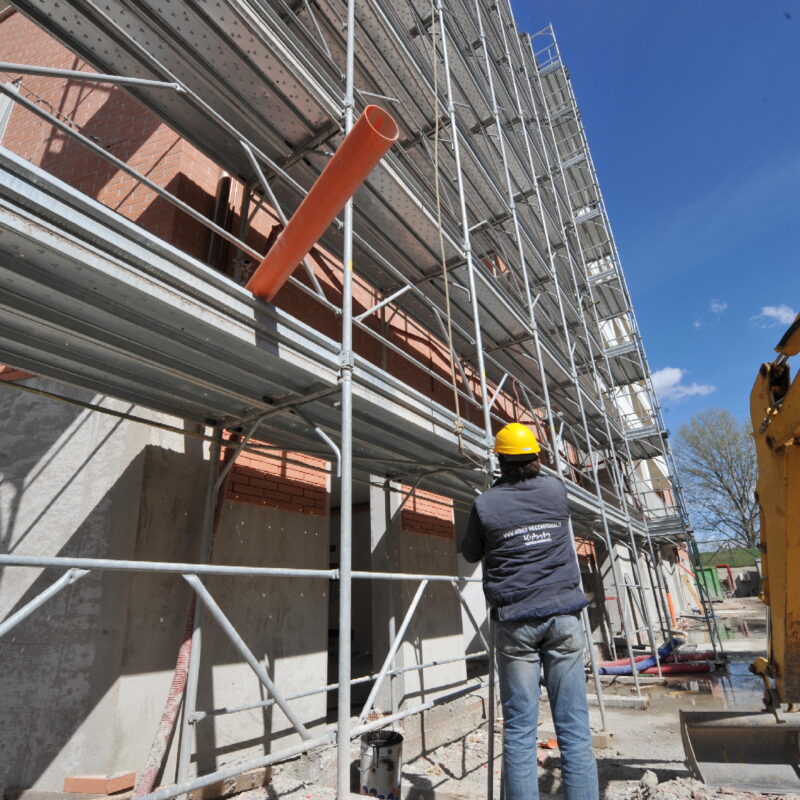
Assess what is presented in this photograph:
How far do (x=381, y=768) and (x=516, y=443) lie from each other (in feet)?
9.21

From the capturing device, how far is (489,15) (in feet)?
38.5

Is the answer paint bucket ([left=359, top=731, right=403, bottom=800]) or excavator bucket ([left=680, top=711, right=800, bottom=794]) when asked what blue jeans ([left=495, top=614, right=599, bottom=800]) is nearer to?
paint bucket ([left=359, top=731, right=403, bottom=800])

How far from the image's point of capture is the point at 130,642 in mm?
3408

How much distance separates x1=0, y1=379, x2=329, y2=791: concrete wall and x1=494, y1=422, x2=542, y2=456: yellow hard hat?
2.46m

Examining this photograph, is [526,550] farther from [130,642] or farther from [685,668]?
[685,668]

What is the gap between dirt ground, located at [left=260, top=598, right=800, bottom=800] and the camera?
3.65 meters

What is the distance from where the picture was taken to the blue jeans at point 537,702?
2510 mm

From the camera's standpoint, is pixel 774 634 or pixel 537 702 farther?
pixel 774 634

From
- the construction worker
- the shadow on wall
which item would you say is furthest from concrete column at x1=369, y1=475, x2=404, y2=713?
the construction worker

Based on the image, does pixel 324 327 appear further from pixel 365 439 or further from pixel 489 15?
pixel 489 15

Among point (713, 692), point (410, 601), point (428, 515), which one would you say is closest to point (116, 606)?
point (410, 601)

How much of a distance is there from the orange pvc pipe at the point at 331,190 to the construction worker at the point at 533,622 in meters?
1.75

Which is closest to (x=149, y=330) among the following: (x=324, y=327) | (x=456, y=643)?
(x=324, y=327)

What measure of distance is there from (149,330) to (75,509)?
179 centimetres
